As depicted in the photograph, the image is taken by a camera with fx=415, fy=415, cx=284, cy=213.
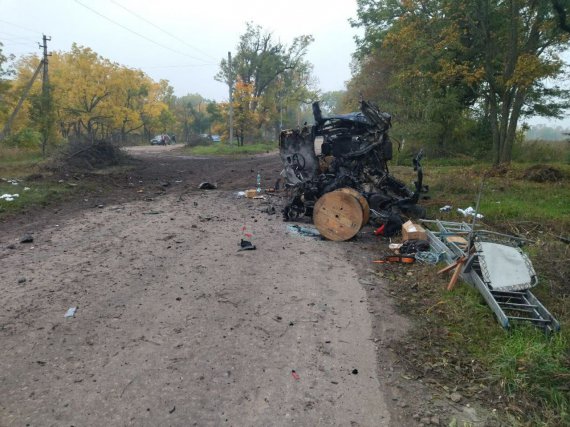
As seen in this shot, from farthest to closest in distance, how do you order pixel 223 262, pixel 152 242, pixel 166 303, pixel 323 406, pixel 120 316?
pixel 152 242
pixel 223 262
pixel 166 303
pixel 120 316
pixel 323 406

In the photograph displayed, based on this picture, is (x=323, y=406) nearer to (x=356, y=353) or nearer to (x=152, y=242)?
(x=356, y=353)

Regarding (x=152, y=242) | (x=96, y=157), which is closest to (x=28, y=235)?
(x=152, y=242)

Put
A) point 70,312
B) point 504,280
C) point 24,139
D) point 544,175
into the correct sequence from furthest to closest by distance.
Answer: point 24,139 < point 544,175 < point 504,280 < point 70,312

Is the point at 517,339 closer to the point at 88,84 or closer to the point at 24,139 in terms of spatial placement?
the point at 24,139

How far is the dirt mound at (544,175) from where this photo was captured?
47.0 feet

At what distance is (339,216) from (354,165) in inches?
81.4

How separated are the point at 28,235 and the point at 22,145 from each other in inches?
630

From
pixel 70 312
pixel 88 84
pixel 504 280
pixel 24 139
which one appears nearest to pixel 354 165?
pixel 504 280

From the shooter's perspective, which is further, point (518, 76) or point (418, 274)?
point (518, 76)

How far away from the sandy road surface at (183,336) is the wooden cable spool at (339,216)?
56 centimetres

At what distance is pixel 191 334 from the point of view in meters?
4.26

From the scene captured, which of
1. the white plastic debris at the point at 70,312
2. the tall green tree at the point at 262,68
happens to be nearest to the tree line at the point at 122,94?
the tall green tree at the point at 262,68

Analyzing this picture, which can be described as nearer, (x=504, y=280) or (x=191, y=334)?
(x=191, y=334)

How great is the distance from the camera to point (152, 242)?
24.6 ft
